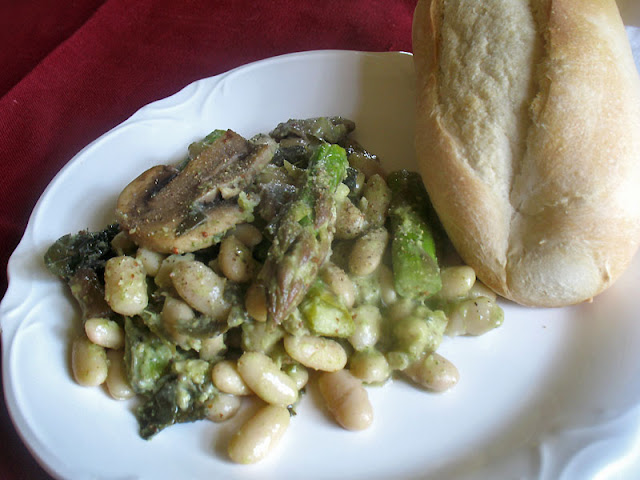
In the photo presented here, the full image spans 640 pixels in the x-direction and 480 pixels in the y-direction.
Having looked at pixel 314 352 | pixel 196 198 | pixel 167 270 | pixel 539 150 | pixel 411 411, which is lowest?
pixel 411 411

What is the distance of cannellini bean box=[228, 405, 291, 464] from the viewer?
1.79 metres

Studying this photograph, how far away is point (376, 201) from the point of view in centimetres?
233

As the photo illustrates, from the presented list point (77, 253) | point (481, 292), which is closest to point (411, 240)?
point (481, 292)

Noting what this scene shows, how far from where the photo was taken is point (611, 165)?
2037 mm

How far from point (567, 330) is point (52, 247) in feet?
6.49

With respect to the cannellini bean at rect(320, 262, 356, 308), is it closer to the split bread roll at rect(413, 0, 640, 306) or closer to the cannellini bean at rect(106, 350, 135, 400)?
the split bread roll at rect(413, 0, 640, 306)

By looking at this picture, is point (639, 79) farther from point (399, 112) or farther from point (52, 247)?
point (52, 247)

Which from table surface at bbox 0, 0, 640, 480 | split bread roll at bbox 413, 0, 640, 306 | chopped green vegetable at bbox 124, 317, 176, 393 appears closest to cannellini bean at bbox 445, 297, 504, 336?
split bread roll at bbox 413, 0, 640, 306

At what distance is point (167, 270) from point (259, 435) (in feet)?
2.17

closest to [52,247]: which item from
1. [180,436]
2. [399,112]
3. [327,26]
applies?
[180,436]

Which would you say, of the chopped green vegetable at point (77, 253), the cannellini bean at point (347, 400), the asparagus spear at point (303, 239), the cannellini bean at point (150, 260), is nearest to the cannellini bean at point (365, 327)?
the cannellini bean at point (347, 400)

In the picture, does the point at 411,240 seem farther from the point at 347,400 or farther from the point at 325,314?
the point at 347,400

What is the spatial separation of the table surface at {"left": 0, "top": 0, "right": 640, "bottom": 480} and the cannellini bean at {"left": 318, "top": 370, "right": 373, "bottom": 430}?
1.85 metres

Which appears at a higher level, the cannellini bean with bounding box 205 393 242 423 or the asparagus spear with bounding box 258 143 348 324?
the asparagus spear with bounding box 258 143 348 324
